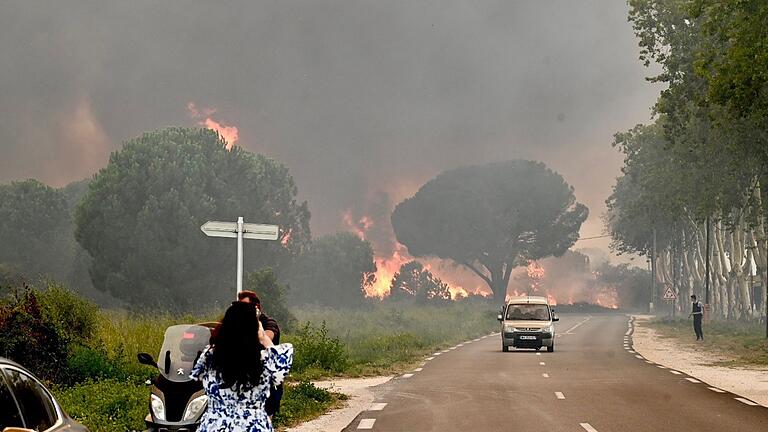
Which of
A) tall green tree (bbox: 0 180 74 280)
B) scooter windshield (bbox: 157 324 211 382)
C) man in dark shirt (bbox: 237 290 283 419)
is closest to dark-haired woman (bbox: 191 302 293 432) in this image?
man in dark shirt (bbox: 237 290 283 419)

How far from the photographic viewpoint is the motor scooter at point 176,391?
11172mm

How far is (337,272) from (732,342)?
2630 inches

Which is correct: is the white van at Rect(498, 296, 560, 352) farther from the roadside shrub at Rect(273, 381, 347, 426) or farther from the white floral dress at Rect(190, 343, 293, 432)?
the white floral dress at Rect(190, 343, 293, 432)

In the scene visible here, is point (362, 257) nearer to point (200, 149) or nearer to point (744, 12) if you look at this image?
point (200, 149)

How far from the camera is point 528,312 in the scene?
39188mm

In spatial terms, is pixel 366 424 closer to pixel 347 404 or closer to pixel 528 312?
pixel 347 404

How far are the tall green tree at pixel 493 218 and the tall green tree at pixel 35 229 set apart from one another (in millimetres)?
42365

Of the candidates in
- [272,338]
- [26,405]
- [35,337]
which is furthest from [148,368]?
[26,405]

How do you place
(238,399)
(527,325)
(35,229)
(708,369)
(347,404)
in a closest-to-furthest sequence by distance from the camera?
(238,399) < (347,404) < (708,369) < (527,325) < (35,229)

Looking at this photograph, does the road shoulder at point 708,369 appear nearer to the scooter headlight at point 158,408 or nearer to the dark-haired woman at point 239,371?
the scooter headlight at point 158,408

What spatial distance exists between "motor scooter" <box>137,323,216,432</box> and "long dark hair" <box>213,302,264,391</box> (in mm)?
3940

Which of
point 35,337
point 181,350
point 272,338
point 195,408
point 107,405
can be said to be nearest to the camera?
point 272,338

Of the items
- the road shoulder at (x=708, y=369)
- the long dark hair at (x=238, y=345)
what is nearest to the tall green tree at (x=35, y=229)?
the road shoulder at (x=708, y=369)

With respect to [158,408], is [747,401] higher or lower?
lower
